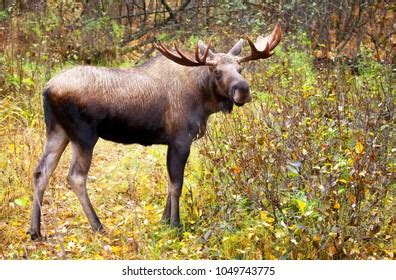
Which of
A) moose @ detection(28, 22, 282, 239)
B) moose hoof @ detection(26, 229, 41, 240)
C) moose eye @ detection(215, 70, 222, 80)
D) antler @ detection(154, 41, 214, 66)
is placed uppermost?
antler @ detection(154, 41, 214, 66)

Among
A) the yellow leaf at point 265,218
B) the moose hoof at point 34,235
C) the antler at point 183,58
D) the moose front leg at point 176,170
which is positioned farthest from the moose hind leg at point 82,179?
the yellow leaf at point 265,218

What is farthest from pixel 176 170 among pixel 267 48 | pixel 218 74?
pixel 267 48

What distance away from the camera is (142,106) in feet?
22.6

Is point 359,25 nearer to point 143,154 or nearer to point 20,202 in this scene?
point 143,154

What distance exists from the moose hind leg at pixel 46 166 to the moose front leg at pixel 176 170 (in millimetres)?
1101

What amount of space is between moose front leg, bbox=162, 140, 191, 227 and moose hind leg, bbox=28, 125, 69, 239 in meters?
1.10

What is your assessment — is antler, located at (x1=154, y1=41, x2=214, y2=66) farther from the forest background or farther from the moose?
the forest background

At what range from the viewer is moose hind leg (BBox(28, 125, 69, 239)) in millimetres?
6754

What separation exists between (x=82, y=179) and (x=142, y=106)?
3.16ft

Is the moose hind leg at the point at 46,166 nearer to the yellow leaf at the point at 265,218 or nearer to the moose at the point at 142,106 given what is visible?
the moose at the point at 142,106

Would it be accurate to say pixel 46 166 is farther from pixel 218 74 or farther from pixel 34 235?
pixel 218 74

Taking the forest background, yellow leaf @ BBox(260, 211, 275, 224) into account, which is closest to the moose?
the forest background

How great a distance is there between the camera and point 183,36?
13250 millimetres

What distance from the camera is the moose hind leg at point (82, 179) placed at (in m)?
6.73
